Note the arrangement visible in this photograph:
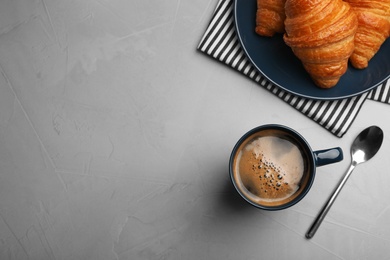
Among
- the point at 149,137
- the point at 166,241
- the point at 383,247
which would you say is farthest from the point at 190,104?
the point at 383,247

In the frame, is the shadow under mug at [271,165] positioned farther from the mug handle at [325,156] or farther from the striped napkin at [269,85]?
the striped napkin at [269,85]

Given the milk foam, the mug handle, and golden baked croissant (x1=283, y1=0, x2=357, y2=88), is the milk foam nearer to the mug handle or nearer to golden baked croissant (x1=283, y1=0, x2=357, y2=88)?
the mug handle

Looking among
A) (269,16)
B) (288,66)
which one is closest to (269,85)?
(288,66)

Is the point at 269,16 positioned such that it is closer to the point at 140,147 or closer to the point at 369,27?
the point at 369,27

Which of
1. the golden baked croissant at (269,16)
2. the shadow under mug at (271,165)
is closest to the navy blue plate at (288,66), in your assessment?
the golden baked croissant at (269,16)

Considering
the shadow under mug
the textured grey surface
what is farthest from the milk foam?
the textured grey surface

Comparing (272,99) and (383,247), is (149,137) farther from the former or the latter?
(383,247)
